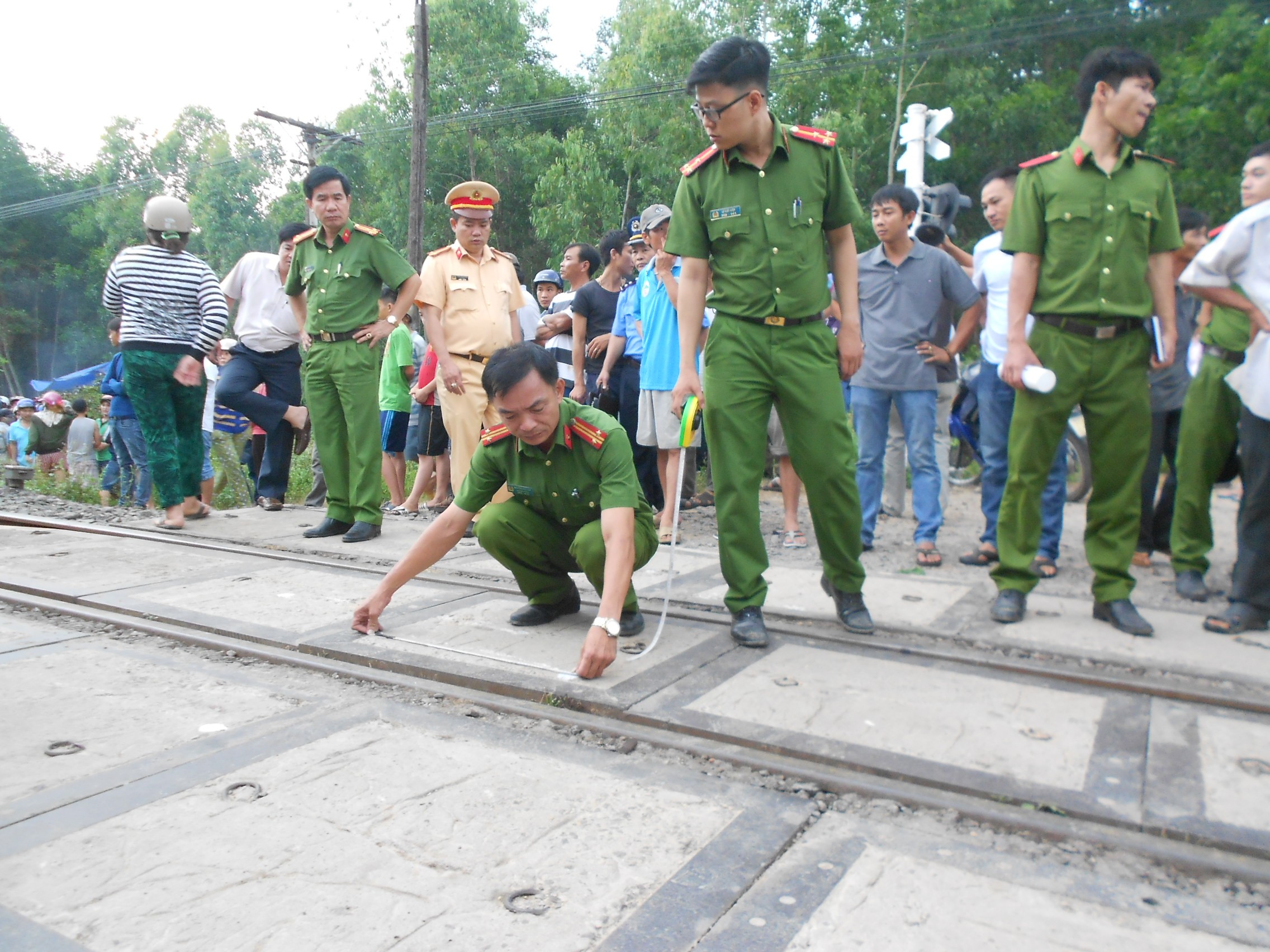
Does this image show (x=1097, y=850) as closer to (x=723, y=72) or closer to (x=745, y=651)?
(x=745, y=651)

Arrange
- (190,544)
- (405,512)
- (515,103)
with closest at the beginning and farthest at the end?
(190,544)
(405,512)
(515,103)

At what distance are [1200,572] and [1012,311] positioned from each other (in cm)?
168

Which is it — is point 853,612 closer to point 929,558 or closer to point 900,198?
point 929,558

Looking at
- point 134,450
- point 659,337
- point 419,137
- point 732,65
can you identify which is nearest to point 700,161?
point 732,65

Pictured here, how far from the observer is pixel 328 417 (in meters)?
5.77

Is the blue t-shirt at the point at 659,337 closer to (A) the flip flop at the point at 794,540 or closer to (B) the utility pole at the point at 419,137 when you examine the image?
(A) the flip flop at the point at 794,540

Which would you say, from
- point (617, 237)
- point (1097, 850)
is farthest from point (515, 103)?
point (1097, 850)

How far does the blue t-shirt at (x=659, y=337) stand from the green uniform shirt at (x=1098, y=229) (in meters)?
2.32

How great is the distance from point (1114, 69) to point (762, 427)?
72.4 inches

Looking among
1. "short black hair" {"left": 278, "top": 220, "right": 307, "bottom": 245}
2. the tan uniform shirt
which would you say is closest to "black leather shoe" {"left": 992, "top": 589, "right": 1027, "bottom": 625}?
the tan uniform shirt

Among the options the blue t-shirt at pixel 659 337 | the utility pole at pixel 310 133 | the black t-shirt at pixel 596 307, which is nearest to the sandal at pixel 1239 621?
the blue t-shirt at pixel 659 337

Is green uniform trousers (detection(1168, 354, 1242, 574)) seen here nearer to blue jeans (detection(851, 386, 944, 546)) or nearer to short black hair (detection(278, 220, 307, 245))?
blue jeans (detection(851, 386, 944, 546))

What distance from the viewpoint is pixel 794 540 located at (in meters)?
5.62

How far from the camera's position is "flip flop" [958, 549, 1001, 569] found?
5.09m
